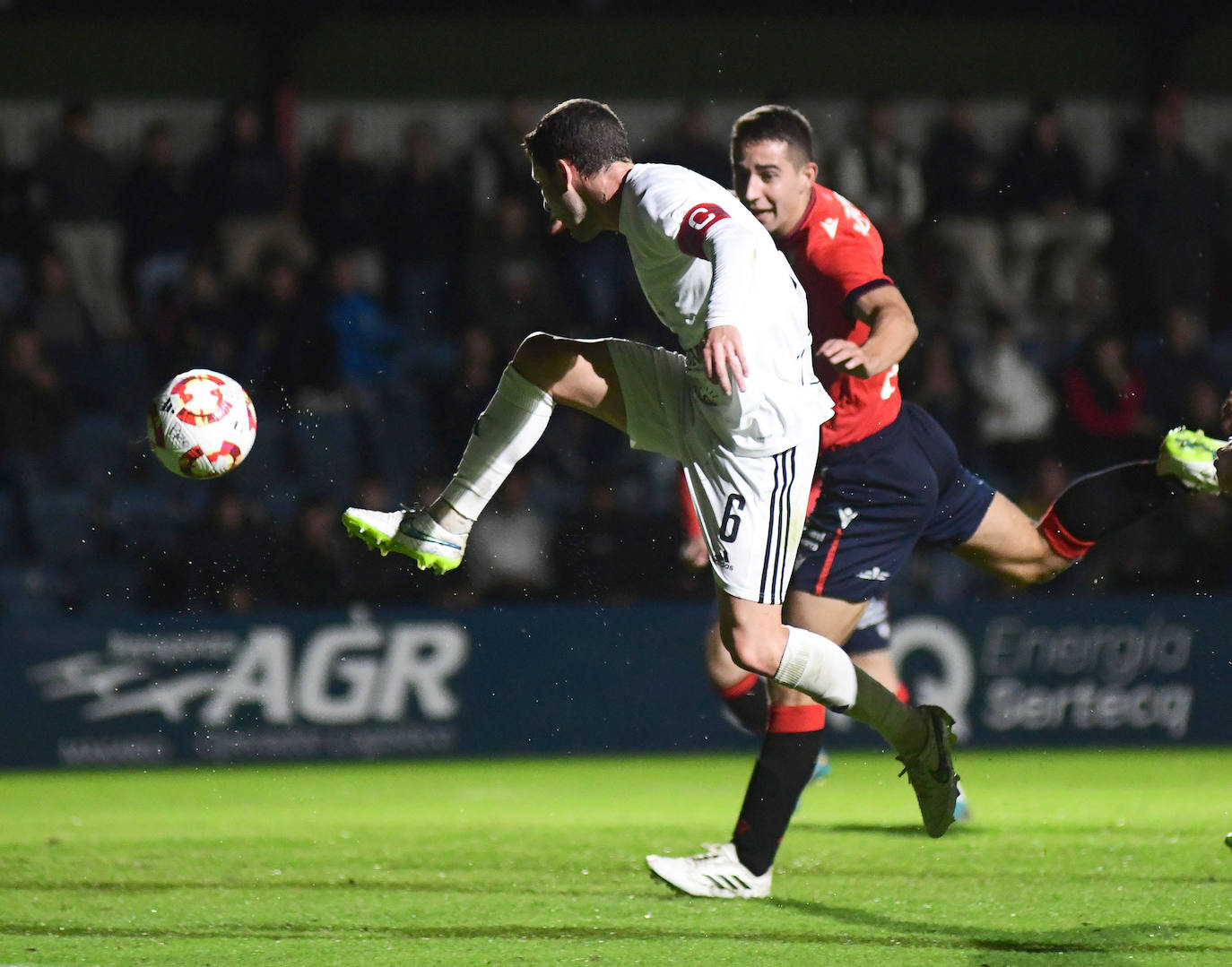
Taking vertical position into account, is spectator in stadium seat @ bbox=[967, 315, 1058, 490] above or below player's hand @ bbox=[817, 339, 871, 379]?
below

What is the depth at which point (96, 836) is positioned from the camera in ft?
23.9

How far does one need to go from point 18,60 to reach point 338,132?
3981 millimetres

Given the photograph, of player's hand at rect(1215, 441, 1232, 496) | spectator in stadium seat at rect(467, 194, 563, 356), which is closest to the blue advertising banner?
spectator in stadium seat at rect(467, 194, 563, 356)

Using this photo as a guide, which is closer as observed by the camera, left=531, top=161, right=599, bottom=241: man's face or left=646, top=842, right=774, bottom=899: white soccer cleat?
left=531, top=161, right=599, bottom=241: man's face

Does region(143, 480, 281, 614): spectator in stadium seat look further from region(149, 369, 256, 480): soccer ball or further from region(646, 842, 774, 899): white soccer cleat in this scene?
region(646, 842, 774, 899): white soccer cleat

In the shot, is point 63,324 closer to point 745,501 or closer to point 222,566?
point 222,566

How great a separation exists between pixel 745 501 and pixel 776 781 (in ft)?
3.15

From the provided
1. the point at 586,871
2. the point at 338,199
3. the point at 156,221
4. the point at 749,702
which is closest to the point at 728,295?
the point at 586,871

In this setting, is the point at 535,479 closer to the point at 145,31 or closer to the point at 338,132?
the point at 338,132

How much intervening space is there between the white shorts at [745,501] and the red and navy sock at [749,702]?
1.74m

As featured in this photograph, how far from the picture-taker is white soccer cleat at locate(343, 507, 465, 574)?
18.2ft

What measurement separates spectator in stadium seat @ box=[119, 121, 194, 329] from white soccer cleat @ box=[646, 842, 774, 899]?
27.2 ft

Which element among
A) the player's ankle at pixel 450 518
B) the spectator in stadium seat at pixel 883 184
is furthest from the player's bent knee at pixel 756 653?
the spectator in stadium seat at pixel 883 184

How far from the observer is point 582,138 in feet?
17.3
